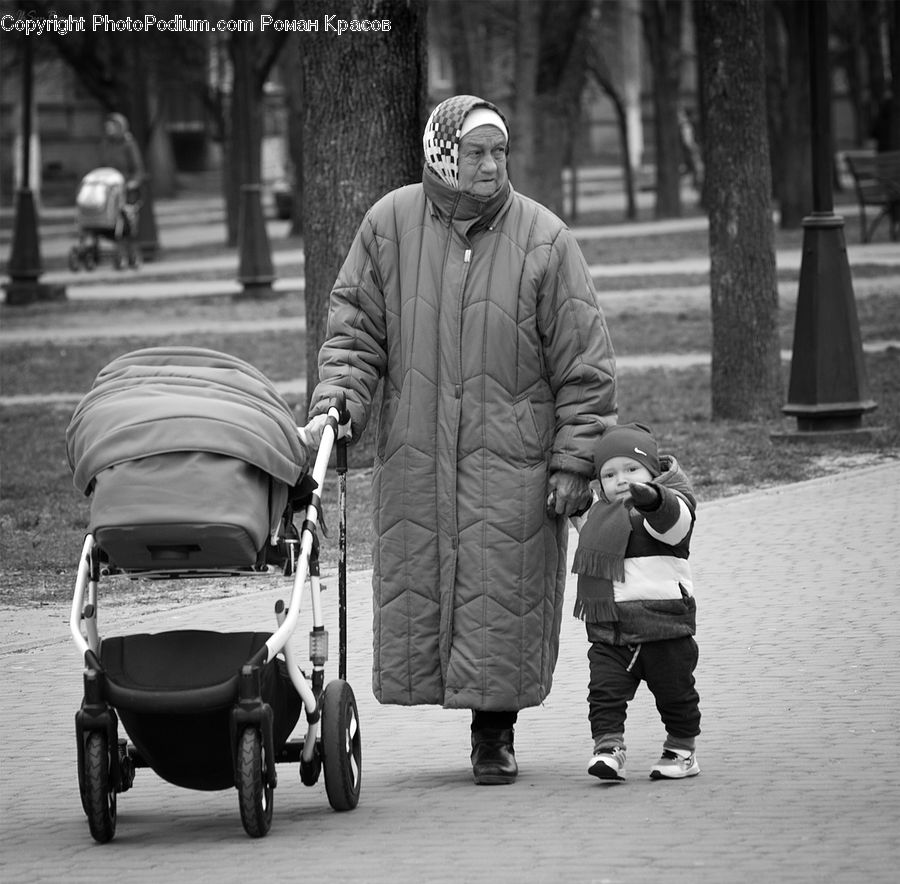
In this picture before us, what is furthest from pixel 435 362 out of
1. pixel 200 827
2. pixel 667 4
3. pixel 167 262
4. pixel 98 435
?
pixel 667 4

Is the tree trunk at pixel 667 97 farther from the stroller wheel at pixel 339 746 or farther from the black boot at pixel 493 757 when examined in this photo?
the stroller wheel at pixel 339 746

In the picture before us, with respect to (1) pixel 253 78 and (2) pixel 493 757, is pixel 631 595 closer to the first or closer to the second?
(2) pixel 493 757

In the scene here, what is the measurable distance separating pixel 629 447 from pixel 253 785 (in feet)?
4.41

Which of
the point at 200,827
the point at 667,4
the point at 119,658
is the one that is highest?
the point at 667,4

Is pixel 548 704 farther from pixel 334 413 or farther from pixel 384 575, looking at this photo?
pixel 334 413

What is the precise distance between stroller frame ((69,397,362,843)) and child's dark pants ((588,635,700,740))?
2.23ft

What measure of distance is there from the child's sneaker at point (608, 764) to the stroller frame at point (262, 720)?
65 centimetres

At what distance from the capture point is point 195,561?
15.7ft

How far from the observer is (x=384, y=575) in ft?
18.0

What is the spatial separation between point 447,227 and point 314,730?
1457 mm

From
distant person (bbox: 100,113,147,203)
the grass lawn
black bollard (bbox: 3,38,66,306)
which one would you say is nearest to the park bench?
the grass lawn

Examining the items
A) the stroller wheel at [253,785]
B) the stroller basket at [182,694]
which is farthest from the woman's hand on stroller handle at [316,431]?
the stroller wheel at [253,785]

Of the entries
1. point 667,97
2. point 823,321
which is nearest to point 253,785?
point 823,321

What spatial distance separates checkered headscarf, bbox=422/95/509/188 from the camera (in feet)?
17.5
